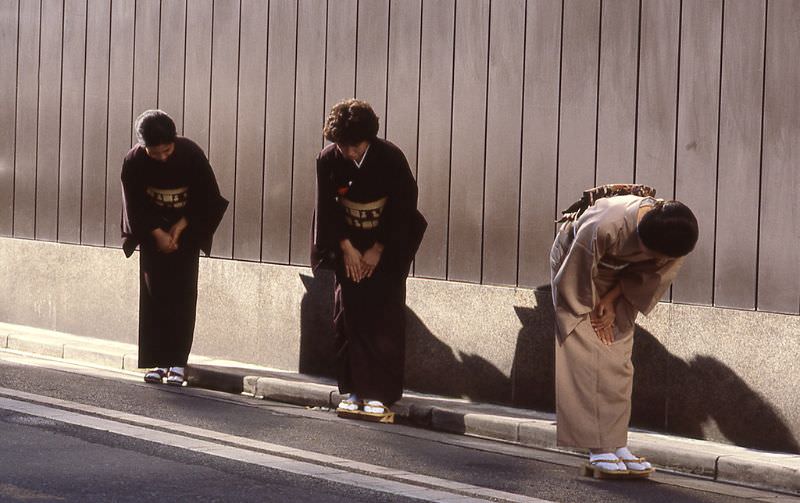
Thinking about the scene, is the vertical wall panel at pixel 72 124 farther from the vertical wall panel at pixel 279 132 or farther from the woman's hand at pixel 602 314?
the woman's hand at pixel 602 314

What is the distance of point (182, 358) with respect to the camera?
408 inches

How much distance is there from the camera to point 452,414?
8805mm

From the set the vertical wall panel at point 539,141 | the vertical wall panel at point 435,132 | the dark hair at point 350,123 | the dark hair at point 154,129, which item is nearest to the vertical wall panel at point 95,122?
the dark hair at point 154,129

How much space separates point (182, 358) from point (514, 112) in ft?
9.28

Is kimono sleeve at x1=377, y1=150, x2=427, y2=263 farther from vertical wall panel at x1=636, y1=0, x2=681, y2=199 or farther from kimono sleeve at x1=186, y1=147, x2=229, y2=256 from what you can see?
kimono sleeve at x1=186, y1=147, x2=229, y2=256

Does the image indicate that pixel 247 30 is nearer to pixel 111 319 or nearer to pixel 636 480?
pixel 111 319

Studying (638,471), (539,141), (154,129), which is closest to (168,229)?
(154,129)

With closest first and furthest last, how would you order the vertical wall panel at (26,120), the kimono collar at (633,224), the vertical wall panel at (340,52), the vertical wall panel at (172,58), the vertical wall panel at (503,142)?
the kimono collar at (633,224) → the vertical wall panel at (503,142) → the vertical wall panel at (340,52) → the vertical wall panel at (172,58) → the vertical wall panel at (26,120)

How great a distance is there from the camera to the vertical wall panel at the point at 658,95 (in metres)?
8.42

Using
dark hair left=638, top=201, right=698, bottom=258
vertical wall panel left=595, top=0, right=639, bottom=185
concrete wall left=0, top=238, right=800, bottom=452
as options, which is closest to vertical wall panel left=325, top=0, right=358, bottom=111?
concrete wall left=0, top=238, right=800, bottom=452

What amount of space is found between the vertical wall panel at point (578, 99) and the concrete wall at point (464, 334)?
2.36 ft

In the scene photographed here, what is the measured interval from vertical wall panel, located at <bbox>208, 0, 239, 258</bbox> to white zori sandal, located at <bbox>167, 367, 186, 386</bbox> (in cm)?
129

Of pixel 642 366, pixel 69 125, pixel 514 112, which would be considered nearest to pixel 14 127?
pixel 69 125

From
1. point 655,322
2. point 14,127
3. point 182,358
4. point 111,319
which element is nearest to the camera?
point 655,322
